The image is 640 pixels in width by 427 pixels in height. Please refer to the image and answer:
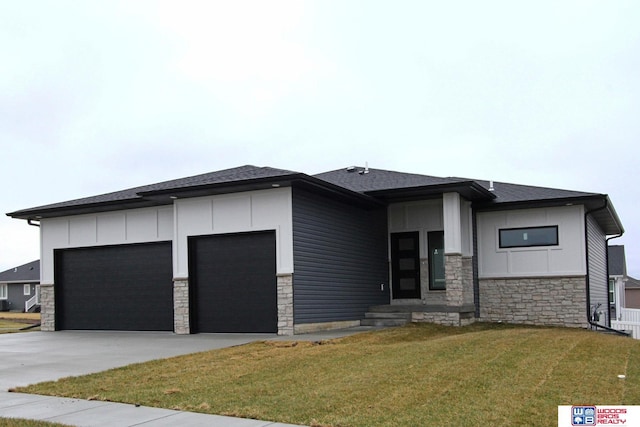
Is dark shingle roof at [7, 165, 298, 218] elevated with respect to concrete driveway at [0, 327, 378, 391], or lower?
elevated

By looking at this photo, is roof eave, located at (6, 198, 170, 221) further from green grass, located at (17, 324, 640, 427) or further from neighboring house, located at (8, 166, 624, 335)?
green grass, located at (17, 324, 640, 427)

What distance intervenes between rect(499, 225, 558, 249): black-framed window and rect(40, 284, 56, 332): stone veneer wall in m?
13.8

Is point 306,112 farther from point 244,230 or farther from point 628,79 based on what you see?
point 628,79

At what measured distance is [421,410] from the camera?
6.63m

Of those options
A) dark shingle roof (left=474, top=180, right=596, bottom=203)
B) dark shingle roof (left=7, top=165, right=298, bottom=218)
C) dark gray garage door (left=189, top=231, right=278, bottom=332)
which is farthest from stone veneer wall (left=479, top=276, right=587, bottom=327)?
dark shingle roof (left=7, top=165, right=298, bottom=218)

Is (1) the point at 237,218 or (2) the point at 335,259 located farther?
(2) the point at 335,259

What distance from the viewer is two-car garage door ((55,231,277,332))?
52.4 feet

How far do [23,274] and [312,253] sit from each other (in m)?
39.8

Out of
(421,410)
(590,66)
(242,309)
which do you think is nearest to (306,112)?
(242,309)

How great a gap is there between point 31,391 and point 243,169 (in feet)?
33.4

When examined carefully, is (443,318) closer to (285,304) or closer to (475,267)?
(475,267)

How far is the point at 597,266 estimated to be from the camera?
22297mm

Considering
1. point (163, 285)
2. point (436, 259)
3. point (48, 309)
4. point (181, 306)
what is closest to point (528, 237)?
point (436, 259)

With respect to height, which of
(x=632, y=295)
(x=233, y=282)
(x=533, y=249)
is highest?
(x=533, y=249)
